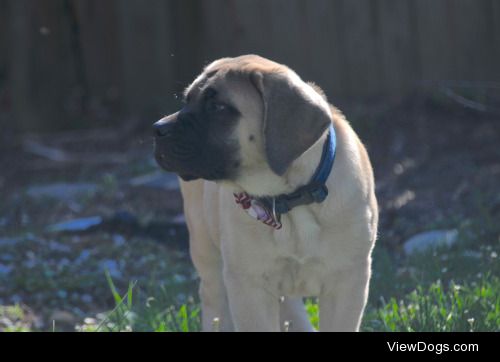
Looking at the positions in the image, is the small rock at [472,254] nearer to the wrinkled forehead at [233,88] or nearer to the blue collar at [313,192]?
the blue collar at [313,192]

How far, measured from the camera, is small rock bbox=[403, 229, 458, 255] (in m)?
6.15

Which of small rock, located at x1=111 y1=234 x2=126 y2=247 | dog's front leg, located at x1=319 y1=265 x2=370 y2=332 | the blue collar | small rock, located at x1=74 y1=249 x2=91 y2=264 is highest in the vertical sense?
the blue collar

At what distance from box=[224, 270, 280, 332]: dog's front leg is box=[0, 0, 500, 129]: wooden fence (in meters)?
4.74

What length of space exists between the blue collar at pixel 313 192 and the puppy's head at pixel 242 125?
0.14 metres

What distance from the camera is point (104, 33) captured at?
10.2 meters

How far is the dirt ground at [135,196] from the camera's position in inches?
253

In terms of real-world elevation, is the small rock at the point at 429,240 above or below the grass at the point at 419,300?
below

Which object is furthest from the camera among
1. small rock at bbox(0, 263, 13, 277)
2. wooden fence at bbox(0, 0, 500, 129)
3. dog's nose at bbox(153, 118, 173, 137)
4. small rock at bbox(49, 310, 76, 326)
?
wooden fence at bbox(0, 0, 500, 129)

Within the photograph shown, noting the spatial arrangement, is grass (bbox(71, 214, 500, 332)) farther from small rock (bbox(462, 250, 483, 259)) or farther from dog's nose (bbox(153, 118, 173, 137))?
dog's nose (bbox(153, 118, 173, 137))

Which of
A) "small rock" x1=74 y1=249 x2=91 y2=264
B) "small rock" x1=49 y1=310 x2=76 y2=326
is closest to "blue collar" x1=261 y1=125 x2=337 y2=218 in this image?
"small rock" x1=49 y1=310 x2=76 y2=326

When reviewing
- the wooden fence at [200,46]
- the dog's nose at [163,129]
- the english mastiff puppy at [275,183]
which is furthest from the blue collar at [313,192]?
the wooden fence at [200,46]

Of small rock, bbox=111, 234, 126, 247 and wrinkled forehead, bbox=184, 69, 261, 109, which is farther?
small rock, bbox=111, 234, 126, 247

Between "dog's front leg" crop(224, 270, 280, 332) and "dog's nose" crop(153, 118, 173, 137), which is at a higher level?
"dog's nose" crop(153, 118, 173, 137)

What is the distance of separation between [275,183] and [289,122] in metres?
0.33
